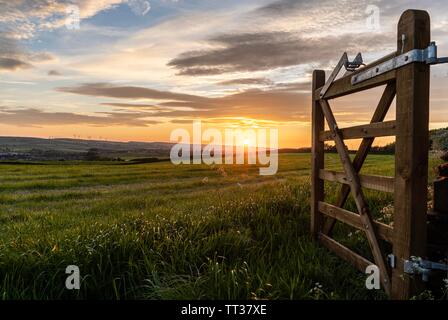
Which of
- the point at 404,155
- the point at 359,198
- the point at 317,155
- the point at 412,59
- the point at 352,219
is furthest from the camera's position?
the point at 317,155

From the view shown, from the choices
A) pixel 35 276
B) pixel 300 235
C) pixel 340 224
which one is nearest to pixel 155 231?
pixel 35 276

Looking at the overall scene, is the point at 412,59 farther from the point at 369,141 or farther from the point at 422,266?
the point at 422,266

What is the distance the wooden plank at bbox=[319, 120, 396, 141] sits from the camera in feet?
14.8

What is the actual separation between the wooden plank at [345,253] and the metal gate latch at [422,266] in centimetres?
81

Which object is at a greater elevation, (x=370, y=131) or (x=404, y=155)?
(x=370, y=131)

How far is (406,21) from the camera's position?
4246 mm

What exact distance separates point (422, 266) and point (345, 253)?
1632 mm

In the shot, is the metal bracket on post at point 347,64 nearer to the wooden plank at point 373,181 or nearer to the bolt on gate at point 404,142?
the bolt on gate at point 404,142

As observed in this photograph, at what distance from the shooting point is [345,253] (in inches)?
223

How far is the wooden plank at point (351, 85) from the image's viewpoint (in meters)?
4.60

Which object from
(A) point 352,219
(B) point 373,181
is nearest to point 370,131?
(B) point 373,181

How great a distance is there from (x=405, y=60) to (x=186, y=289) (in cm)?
351

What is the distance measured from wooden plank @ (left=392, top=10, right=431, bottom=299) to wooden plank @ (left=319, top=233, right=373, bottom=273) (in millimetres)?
842
